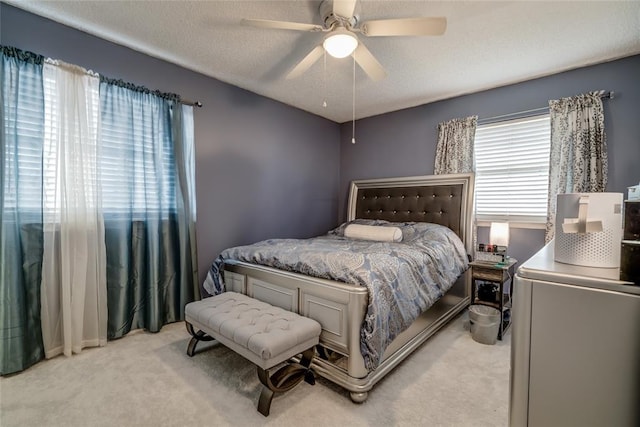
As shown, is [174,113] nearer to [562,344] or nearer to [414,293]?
[414,293]

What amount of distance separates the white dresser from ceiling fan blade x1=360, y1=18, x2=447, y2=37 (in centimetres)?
163

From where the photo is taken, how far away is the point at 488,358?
2.27 metres

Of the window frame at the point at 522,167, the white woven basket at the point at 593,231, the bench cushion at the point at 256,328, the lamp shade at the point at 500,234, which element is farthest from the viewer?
the window frame at the point at 522,167

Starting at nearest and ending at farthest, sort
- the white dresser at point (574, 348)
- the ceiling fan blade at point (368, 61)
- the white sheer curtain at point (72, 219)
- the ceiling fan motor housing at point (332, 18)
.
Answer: the white dresser at point (574, 348) < the ceiling fan motor housing at point (332, 18) < the ceiling fan blade at point (368, 61) < the white sheer curtain at point (72, 219)

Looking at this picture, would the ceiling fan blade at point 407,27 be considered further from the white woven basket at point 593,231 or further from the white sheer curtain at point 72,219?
the white sheer curtain at point 72,219

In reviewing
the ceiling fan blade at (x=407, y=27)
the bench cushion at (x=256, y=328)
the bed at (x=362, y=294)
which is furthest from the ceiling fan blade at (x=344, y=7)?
the bench cushion at (x=256, y=328)

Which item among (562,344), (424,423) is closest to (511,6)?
(562,344)

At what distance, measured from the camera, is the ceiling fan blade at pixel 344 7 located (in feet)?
5.52

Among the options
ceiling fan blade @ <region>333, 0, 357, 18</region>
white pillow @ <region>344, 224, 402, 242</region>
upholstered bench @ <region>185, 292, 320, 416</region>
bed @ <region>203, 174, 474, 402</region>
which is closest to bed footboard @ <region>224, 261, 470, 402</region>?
bed @ <region>203, 174, 474, 402</region>

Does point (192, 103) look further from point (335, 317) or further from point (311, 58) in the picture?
point (335, 317)

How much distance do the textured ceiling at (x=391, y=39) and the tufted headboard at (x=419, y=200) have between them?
117 cm

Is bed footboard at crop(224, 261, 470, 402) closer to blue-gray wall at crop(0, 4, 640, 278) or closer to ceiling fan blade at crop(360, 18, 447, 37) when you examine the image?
blue-gray wall at crop(0, 4, 640, 278)

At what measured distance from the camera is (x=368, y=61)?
2148mm

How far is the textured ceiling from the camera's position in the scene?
6.77 feet
